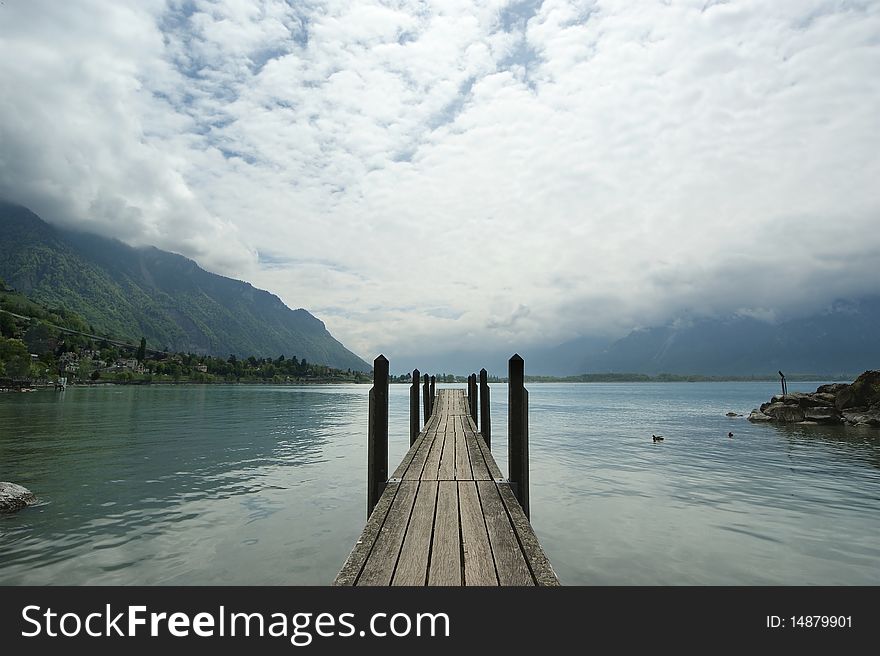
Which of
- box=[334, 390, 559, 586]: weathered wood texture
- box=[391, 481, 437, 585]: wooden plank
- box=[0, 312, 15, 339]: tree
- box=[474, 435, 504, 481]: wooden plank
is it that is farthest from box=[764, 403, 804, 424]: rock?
box=[0, 312, 15, 339]: tree

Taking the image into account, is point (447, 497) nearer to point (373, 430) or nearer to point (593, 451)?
point (373, 430)

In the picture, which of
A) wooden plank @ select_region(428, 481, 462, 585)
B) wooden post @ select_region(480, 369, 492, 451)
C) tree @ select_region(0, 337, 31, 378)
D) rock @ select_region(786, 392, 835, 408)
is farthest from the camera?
tree @ select_region(0, 337, 31, 378)

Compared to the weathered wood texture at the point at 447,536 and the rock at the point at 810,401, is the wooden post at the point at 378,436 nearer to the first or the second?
the weathered wood texture at the point at 447,536

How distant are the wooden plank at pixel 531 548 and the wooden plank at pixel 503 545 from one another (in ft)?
0.18

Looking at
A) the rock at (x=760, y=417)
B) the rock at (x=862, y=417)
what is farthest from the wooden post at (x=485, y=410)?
the rock at (x=760, y=417)

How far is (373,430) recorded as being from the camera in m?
9.23

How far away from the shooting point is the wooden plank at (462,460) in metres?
8.80

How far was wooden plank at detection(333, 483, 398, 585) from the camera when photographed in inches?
173

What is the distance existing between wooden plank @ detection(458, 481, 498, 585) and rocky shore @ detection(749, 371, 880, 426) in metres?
40.1

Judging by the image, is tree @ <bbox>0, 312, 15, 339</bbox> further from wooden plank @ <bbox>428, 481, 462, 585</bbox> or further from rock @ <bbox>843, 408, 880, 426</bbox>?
rock @ <bbox>843, 408, 880, 426</bbox>

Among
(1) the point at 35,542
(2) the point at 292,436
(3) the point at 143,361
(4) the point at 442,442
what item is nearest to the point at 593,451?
(4) the point at 442,442

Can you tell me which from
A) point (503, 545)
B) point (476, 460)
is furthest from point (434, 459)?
point (503, 545)

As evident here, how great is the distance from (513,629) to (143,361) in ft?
676

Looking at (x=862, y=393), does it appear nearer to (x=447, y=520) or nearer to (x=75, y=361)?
(x=447, y=520)
